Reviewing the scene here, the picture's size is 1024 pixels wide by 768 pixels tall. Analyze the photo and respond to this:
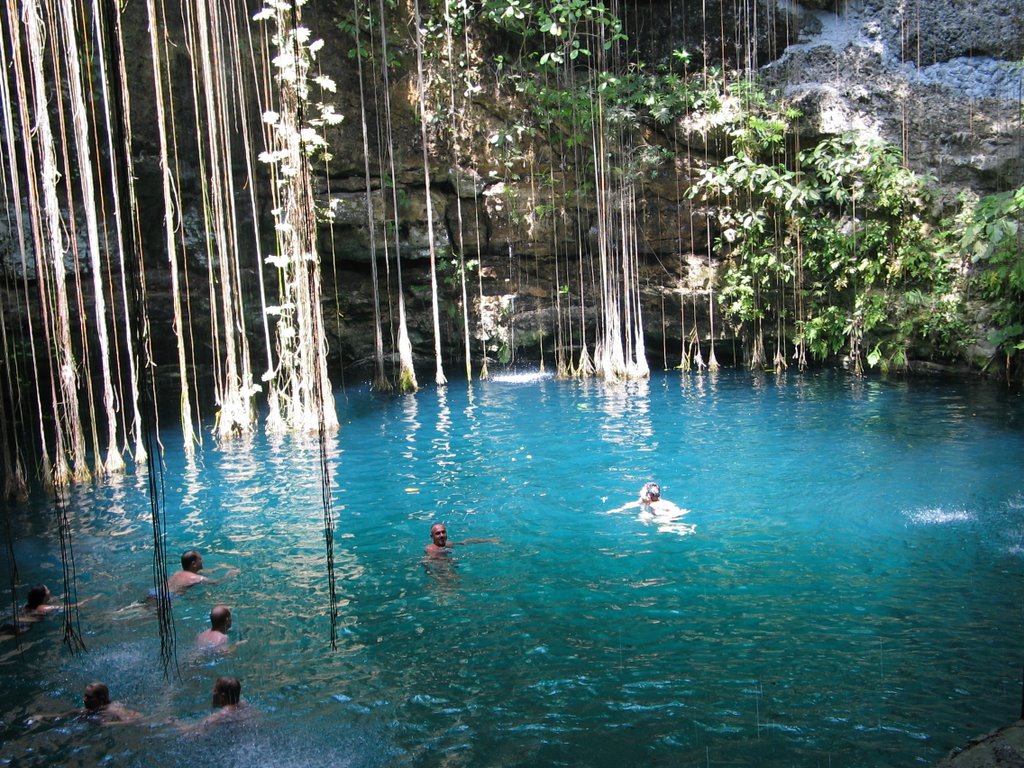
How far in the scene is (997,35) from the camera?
12898 mm

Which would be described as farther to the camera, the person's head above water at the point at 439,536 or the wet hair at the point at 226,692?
the person's head above water at the point at 439,536

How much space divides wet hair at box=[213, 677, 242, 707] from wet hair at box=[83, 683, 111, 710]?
1.70ft

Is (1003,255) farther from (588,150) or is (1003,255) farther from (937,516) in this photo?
(588,150)

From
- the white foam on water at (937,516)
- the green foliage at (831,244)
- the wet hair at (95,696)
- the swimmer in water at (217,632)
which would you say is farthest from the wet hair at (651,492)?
the green foliage at (831,244)

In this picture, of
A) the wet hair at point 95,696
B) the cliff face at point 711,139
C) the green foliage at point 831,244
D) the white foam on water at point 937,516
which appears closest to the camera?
the wet hair at point 95,696

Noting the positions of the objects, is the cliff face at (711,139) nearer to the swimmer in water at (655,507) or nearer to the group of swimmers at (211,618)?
the swimmer in water at (655,507)

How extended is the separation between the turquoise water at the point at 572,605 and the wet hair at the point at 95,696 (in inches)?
4.1

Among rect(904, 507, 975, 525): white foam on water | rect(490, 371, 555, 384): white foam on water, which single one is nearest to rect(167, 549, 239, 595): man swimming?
rect(904, 507, 975, 525): white foam on water

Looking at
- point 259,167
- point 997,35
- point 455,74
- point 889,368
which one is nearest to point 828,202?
point 889,368

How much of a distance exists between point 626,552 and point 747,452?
3.00 metres

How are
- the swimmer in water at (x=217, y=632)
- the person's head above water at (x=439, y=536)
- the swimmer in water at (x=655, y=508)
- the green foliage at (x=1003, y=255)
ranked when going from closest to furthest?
the swimmer in water at (x=217, y=632)
the person's head above water at (x=439, y=536)
the swimmer in water at (x=655, y=508)
the green foliage at (x=1003, y=255)

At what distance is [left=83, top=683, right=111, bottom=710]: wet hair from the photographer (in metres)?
3.88

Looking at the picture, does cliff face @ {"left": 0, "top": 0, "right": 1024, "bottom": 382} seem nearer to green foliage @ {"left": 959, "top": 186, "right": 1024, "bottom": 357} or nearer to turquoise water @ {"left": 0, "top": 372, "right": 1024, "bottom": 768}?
green foliage @ {"left": 959, "top": 186, "right": 1024, "bottom": 357}

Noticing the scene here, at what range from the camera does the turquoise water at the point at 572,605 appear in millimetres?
3643
